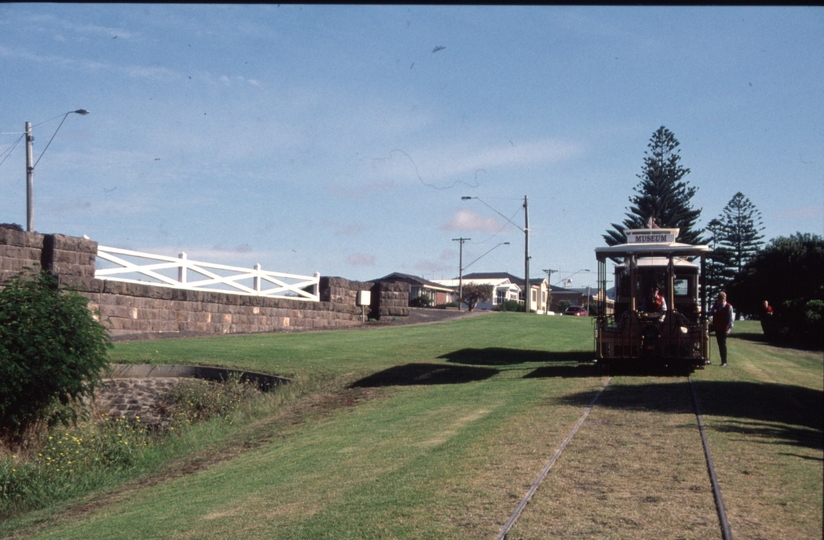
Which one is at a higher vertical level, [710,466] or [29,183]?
[29,183]

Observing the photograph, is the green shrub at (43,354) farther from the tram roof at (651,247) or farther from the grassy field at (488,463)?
the tram roof at (651,247)

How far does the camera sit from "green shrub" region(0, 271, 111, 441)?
14.9 metres

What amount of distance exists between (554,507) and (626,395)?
6654mm

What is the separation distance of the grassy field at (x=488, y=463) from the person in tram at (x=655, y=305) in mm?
1430

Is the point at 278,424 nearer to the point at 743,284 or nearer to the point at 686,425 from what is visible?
the point at 686,425

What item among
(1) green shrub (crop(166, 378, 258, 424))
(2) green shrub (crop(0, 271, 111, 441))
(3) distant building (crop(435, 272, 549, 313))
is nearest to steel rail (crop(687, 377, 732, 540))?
(1) green shrub (crop(166, 378, 258, 424))

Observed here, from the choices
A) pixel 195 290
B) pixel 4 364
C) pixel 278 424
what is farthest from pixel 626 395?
pixel 195 290

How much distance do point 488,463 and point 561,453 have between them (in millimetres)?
823

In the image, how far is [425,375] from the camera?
19094 millimetres

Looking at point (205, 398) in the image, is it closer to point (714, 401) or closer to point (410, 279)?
point (714, 401)

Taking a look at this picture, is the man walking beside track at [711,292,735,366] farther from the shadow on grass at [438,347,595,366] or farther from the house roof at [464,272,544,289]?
the house roof at [464,272,544,289]

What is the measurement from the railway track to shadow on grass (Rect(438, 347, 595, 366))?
319 inches

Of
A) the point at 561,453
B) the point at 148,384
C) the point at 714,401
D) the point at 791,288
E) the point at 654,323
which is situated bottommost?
the point at 148,384

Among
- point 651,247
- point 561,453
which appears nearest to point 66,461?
point 561,453
